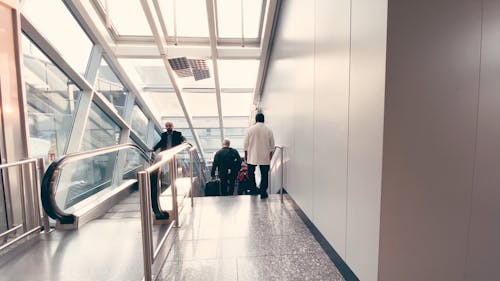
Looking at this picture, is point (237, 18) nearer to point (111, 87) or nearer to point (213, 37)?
point (213, 37)

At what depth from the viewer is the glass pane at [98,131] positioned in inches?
213

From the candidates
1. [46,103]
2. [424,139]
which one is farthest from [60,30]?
[424,139]

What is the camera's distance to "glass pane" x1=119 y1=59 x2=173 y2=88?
22.1 feet

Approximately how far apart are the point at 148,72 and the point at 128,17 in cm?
234

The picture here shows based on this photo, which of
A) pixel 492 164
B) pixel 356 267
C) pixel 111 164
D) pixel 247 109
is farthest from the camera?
pixel 247 109

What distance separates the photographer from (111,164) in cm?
506

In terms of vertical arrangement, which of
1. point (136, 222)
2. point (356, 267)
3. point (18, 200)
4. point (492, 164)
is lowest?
point (136, 222)

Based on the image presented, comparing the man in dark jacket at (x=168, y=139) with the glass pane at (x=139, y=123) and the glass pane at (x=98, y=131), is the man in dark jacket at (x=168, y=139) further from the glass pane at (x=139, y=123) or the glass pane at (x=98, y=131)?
the glass pane at (x=139, y=123)

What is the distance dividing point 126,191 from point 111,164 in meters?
0.82

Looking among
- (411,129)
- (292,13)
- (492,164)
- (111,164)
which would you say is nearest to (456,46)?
(411,129)

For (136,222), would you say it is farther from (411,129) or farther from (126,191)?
(411,129)

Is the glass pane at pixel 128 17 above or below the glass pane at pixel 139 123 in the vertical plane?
above

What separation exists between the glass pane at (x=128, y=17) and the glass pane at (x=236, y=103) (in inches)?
137

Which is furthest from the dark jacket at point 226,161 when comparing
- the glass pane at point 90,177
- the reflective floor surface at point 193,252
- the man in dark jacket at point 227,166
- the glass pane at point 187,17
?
the glass pane at point 187,17
